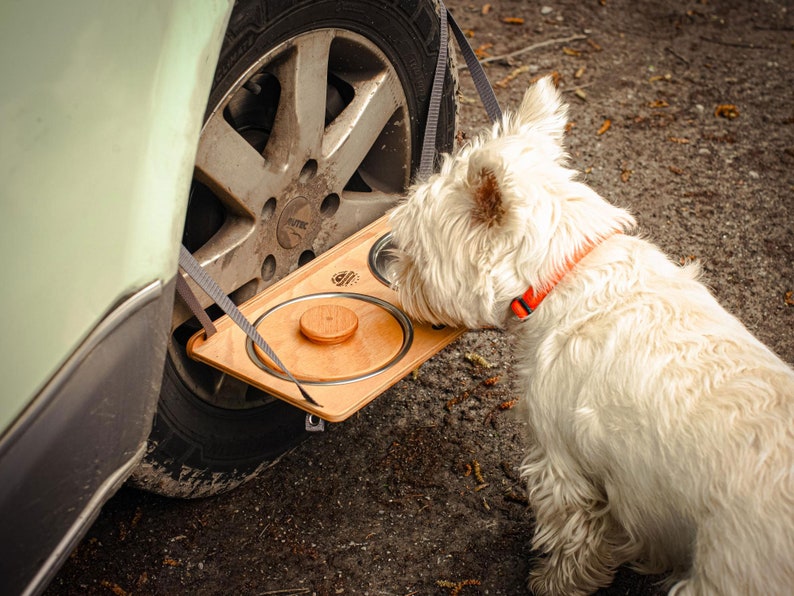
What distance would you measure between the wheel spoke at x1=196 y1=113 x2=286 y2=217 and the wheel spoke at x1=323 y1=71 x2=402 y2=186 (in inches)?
12.9

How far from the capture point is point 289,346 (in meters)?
2.90

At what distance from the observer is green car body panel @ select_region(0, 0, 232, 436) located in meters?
1.54

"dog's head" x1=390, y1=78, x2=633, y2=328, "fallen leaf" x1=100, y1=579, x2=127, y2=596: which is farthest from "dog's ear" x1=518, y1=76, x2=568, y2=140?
"fallen leaf" x1=100, y1=579, x2=127, y2=596

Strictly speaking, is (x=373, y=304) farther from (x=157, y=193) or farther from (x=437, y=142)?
(x=157, y=193)

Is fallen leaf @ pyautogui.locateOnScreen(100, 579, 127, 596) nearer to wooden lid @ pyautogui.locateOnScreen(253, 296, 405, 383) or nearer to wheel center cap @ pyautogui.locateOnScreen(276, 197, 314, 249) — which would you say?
wooden lid @ pyautogui.locateOnScreen(253, 296, 405, 383)

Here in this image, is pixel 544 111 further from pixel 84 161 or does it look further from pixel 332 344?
pixel 84 161

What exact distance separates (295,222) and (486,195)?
3.29ft

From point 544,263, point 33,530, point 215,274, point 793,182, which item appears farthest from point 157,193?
point 793,182

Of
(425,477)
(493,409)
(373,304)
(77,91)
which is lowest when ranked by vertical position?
(493,409)

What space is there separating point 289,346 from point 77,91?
1446 mm

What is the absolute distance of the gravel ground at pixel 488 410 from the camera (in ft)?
9.56

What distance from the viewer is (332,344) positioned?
2.92m

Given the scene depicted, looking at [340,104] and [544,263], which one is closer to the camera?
[544,263]

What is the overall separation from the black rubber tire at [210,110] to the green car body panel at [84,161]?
Answer: 0.71 m
